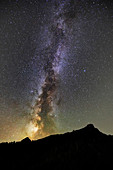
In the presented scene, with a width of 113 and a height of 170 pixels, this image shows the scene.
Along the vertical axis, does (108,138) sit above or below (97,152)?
above

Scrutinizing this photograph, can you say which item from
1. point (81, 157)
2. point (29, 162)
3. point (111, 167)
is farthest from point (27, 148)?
point (111, 167)

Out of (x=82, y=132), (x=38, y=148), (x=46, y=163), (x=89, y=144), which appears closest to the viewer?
(x=46, y=163)

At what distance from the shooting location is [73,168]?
6.91 m

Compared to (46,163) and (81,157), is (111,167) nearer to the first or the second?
(81,157)

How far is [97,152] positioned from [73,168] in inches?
92.8

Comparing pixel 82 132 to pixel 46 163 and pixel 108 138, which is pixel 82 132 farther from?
pixel 46 163

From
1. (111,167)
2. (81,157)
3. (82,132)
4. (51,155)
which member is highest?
(82,132)

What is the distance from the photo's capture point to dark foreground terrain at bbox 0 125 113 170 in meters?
7.31

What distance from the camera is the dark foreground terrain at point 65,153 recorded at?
24.0 feet

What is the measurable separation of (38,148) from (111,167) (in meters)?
6.24

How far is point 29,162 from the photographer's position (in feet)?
26.8

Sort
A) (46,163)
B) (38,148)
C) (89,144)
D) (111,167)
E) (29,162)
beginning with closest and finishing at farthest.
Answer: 1. (111,167)
2. (46,163)
3. (29,162)
4. (89,144)
5. (38,148)

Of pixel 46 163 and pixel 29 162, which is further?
pixel 29 162

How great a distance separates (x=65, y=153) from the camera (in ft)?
27.6
